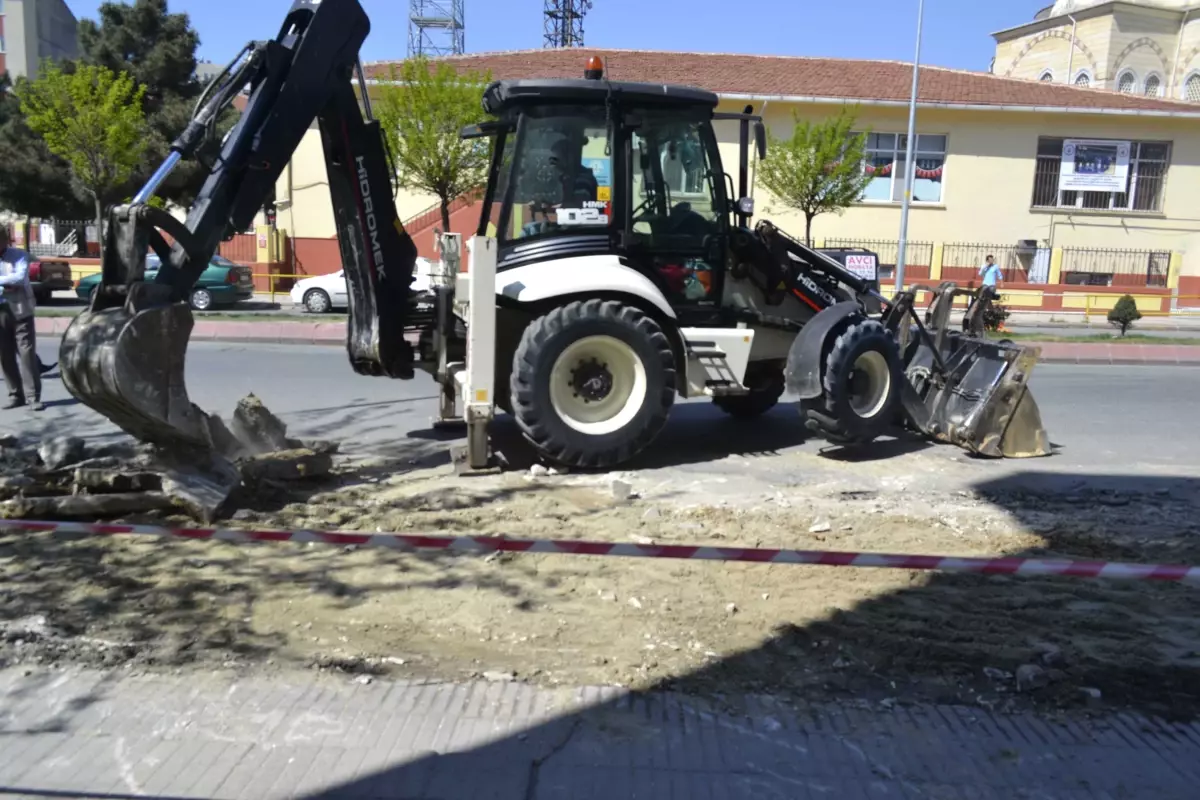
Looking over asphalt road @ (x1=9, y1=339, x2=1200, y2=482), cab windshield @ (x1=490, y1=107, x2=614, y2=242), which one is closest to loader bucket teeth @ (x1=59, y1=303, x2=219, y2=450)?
asphalt road @ (x1=9, y1=339, x2=1200, y2=482)

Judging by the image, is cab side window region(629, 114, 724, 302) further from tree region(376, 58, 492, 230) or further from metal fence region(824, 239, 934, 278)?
metal fence region(824, 239, 934, 278)

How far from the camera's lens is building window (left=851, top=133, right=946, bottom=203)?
103ft

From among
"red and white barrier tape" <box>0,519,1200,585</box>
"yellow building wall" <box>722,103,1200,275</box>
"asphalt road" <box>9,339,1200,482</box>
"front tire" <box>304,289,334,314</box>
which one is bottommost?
"asphalt road" <box>9,339,1200,482</box>

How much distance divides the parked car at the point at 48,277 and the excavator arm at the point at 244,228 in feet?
64.3

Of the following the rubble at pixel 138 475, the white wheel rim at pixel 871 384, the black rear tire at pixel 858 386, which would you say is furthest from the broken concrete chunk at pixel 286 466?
the white wheel rim at pixel 871 384

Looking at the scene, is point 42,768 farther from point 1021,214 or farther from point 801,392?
point 1021,214

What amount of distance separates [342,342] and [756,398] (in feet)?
30.8

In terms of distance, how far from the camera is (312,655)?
4148mm

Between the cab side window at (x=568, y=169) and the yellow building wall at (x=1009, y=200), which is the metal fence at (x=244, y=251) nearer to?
the yellow building wall at (x=1009, y=200)

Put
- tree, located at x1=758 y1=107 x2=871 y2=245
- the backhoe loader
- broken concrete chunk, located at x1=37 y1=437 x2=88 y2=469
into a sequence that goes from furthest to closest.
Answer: tree, located at x1=758 y1=107 x2=871 y2=245, the backhoe loader, broken concrete chunk, located at x1=37 y1=437 x2=88 y2=469

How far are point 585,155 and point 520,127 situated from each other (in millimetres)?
554

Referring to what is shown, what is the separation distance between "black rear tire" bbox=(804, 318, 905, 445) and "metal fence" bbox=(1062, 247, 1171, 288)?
26752mm

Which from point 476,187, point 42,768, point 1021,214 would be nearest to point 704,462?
point 42,768

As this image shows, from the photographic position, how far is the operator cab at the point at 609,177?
7492 mm
